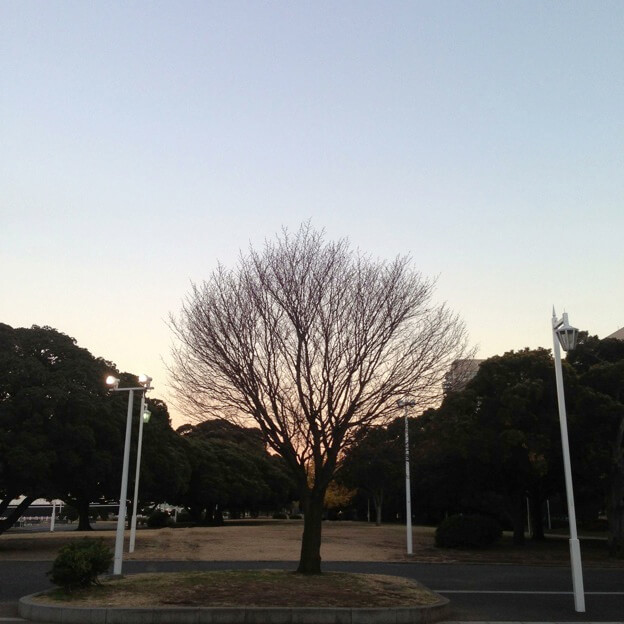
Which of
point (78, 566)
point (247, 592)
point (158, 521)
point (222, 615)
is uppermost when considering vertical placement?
point (78, 566)

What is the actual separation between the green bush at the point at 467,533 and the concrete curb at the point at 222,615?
21.1 m

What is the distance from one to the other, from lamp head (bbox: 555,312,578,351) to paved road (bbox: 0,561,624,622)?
5266mm

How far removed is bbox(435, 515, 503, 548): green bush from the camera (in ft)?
103

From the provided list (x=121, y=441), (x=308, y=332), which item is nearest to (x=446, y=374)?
(x=308, y=332)

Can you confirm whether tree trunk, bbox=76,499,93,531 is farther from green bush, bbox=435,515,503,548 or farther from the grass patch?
the grass patch

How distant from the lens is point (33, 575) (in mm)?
19062

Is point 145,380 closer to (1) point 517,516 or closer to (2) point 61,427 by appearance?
(2) point 61,427

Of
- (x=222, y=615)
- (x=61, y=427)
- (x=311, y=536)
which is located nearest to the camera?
(x=222, y=615)

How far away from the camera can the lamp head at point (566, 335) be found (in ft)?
45.8

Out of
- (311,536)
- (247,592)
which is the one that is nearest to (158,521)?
(311,536)

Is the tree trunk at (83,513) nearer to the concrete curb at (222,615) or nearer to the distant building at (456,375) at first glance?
the distant building at (456,375)

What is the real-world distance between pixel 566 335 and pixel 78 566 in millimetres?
10883

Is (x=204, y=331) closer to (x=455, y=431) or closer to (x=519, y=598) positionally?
(x=519, y=598)

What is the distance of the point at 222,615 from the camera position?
11367mm
